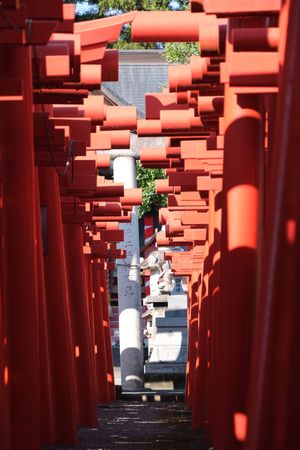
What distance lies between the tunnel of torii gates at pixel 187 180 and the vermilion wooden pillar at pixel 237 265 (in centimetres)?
1

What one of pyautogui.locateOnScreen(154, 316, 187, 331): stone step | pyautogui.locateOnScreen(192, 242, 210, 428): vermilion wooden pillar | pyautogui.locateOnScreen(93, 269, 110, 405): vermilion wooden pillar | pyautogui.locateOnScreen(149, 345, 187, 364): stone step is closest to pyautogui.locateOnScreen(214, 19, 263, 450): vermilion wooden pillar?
pyautogui.locateOnScreen(192, 242, 210, 428): vermilion wooden pillar

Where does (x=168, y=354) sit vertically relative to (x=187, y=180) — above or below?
below

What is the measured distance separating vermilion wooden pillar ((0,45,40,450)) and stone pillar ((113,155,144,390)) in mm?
25334

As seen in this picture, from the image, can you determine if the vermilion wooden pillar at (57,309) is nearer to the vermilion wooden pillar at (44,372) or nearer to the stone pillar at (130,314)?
the vermilion wooden pillar at (44,372)

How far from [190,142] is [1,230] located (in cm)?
623

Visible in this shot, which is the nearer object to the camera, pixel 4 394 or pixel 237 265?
pixel 237 265

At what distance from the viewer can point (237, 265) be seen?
47.3 feet

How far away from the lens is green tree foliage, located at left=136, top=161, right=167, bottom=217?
52.6 metres

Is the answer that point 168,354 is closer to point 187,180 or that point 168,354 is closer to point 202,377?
point 202,377

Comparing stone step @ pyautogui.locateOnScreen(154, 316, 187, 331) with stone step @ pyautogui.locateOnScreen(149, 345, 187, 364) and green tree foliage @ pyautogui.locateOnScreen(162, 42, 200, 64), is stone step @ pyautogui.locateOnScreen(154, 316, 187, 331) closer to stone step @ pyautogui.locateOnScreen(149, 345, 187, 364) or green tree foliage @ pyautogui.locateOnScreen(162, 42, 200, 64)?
stone step @ pyautogui.locateOnScreen(149, 345, 187, 364)

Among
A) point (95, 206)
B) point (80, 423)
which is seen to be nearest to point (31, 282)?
point (80, 423)

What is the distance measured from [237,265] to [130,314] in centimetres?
2762

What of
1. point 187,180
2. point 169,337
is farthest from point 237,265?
point 169,337

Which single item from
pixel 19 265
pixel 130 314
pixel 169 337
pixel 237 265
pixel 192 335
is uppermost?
pixel 130 314
